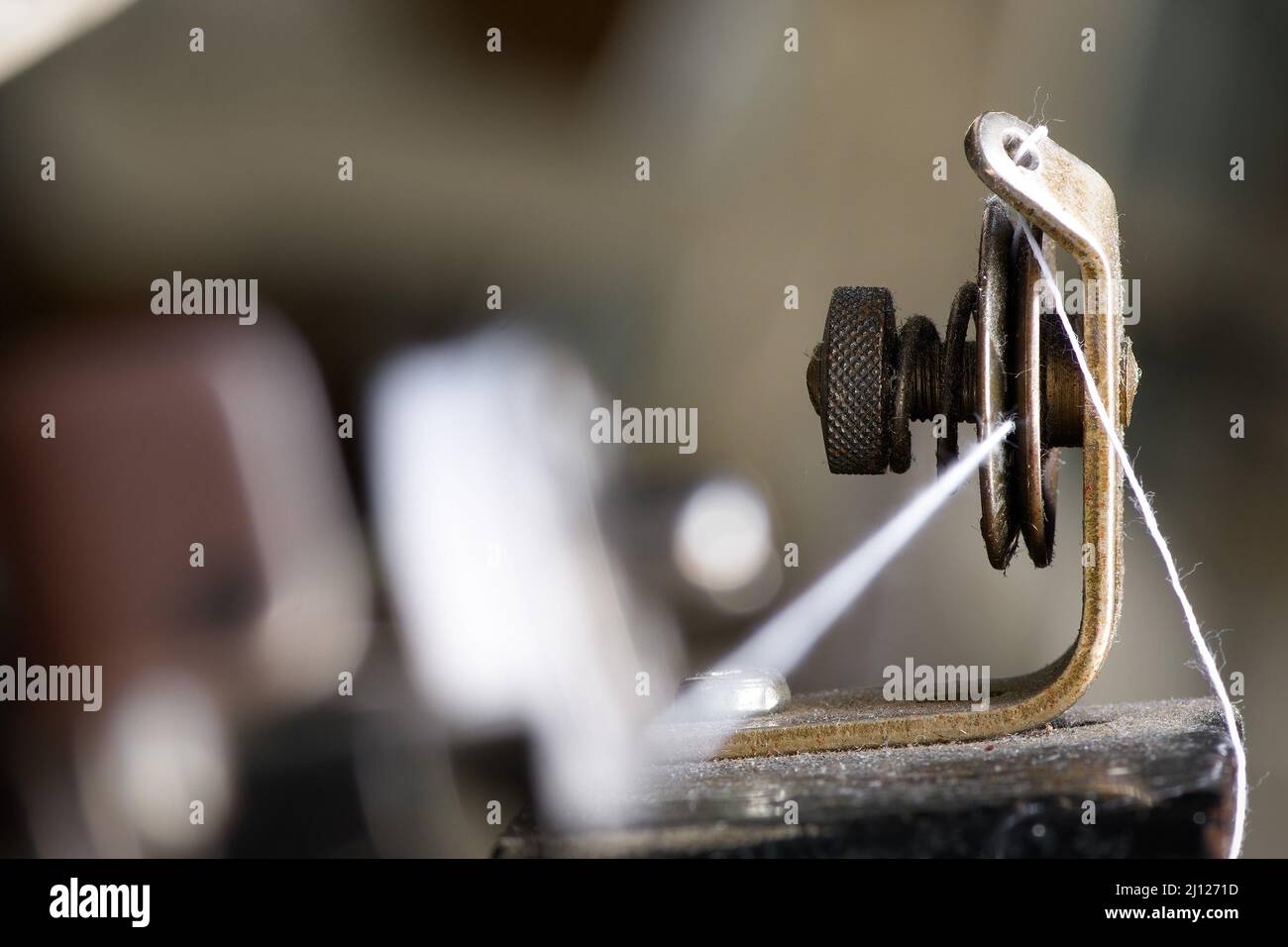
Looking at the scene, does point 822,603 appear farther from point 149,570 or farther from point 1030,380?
point 1030,380

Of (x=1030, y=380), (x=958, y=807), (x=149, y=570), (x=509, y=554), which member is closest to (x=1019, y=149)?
(x=1030, y=380)

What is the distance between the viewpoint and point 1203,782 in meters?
0.73

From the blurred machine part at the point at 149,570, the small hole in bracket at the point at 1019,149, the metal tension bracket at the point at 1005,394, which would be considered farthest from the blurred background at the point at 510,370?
the small hole in bracket at the point at 1019,149

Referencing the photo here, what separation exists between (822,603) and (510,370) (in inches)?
34.1

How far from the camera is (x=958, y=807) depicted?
0.71 meters

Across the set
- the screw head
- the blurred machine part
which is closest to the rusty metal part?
the screw head

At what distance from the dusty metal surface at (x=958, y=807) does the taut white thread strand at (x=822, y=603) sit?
154cm

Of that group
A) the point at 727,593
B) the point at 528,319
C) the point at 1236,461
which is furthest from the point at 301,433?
the point at 1236,461

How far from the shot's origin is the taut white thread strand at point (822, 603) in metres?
2.44

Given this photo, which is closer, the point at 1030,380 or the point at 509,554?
the point at 1030,380

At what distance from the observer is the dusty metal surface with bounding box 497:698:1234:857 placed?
2.23ft

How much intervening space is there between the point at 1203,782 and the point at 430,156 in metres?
2.10

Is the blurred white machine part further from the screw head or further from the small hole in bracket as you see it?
the small hole in bracket

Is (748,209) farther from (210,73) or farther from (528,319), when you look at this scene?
(210,73)
